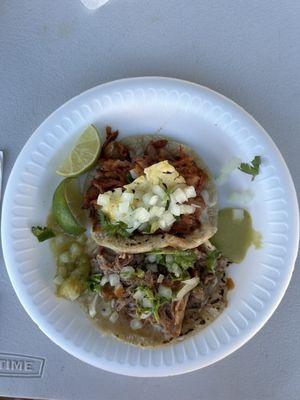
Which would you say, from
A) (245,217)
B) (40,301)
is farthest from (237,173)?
(40,301)

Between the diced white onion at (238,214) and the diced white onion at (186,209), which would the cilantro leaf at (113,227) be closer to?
the diced white onion at (186,209)

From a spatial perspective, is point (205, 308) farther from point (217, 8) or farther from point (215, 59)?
point (217, 8)

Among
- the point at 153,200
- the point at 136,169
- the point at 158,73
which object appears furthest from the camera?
the point at 158,73

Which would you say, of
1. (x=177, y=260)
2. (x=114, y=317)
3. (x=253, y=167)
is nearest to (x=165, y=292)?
(x=177, y=260)

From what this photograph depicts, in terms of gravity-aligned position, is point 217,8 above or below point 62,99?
above


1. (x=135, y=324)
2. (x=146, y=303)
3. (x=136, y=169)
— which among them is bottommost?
(x=135, y=324)

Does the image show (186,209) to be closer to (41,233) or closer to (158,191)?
(158,191)

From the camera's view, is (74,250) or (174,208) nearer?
(174,208)
